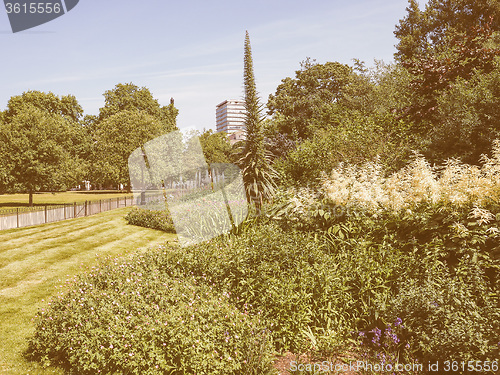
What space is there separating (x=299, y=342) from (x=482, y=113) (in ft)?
32.2

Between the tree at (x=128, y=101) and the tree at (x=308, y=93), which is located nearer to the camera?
the tree at (x=308, y=93)

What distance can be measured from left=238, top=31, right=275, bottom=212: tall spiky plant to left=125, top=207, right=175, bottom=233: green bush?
20.3ft

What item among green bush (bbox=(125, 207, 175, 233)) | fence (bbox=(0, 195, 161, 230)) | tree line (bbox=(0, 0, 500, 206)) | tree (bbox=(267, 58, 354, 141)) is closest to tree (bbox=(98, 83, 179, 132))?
tree line (bbox=(0, 0, 500, 206))

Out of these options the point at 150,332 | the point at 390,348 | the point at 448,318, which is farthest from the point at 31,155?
the point at 448,318

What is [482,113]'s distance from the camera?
34.4 ft

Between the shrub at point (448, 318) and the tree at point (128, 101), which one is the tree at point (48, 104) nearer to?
the tree at point (128, 101)

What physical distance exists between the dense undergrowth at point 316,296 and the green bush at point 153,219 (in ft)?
28.3

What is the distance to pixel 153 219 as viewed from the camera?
17203 mm

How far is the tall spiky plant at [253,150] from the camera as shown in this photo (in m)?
10.9

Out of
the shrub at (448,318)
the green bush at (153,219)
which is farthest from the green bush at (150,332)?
the green bush at (153,219)

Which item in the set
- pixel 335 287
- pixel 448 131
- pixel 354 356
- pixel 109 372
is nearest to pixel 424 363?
pixel 354 356

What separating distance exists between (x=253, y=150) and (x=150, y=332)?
724 centimetres

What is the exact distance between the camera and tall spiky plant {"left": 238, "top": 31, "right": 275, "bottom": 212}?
1088 cm

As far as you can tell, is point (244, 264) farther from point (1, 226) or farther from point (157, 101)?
point (157, 101)
